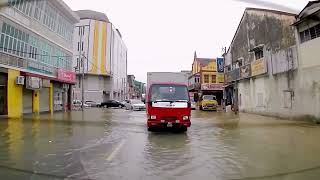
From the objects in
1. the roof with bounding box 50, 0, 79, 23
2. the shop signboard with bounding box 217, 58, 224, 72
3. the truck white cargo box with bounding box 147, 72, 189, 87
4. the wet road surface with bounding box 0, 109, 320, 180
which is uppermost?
the roof with bounding box 50, 0, 79, 23

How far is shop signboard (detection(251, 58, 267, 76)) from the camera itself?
1265 inches

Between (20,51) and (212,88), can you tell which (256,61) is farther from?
(212,88)

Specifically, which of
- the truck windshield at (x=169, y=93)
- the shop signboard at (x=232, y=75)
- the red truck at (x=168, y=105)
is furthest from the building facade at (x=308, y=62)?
the shop signboard at (x=232, y=75)

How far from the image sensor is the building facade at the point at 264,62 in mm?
27547

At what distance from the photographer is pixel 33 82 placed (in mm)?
31391

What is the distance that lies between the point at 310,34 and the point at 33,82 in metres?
21.3

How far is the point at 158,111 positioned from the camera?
675 inches

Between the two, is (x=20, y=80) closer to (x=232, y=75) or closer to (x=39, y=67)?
(x=39, y=67)

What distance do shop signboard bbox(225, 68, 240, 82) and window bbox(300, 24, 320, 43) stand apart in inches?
598

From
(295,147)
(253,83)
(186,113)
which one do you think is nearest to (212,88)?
(253,83)

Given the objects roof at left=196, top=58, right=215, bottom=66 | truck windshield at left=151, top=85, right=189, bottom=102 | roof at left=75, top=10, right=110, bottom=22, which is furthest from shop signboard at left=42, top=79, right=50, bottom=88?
roof at left=75, top=10, right=110, bottom=22

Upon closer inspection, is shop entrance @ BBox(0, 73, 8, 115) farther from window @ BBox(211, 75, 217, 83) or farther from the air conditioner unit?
window @ BBox(211, 75, 217, 83)

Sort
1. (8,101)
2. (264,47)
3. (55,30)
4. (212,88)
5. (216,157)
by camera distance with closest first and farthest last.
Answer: (216,157)
(8,101)
(264,47)
(55,30)
(212,88)

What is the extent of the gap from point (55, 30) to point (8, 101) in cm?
1223
